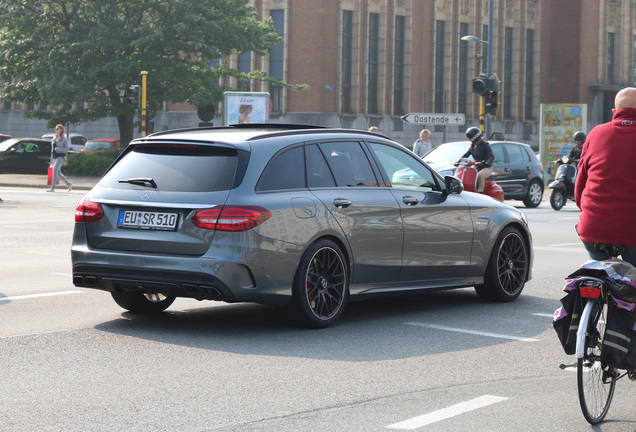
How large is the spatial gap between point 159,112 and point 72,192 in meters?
35.0

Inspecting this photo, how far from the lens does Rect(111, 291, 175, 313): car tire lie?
8.81 metres

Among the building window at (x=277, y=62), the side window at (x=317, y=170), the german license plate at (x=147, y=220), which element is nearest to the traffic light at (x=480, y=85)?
the side window at (x=317, y=170)

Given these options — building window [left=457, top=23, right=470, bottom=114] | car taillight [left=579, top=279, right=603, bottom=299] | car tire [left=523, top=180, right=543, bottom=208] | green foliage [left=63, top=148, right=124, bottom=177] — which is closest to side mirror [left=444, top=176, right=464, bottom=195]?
car taillight [left=579, top=279, right=603, bottom=299]

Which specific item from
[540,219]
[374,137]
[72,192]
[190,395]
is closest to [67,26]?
[72,192]

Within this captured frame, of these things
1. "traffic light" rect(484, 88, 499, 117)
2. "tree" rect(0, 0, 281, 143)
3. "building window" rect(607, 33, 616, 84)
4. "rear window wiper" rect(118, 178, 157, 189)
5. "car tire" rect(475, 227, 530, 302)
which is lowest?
"car tire" rect(475, 227, 530, 302)

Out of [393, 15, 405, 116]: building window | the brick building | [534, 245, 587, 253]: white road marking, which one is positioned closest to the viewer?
[534, 245, 587, 253]: white road marking

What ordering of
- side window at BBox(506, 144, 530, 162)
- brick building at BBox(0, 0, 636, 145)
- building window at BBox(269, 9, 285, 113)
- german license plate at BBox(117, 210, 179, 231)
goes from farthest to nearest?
building window at BBox(269, 9, 285, 113)
brick building at BBox(0, 0, 636, 145)
side window at BBox(506, 144, 530, 162)
german license plate at BBox(117, 210, 179, 231)

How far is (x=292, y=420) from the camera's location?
537 cm

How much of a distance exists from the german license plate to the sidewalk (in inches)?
990

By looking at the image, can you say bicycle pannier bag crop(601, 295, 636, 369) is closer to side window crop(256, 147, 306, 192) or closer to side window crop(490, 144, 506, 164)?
side window crop(256, 147, 306, 192)

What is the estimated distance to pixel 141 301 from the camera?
29.2 feet

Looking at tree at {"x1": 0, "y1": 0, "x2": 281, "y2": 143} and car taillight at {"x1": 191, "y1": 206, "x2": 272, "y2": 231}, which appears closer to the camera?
car taillight at {"x1": 191, "y1": 206, "x2": 272, "y2": 231}

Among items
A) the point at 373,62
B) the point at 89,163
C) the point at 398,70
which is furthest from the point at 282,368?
the point at 398,70

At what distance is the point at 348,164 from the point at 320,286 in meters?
1.15
